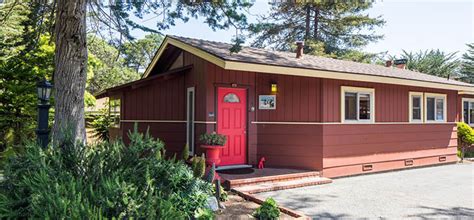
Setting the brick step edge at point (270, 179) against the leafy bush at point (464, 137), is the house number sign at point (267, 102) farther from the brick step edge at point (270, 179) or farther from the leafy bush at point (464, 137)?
the leafy bush at point (464, 137)

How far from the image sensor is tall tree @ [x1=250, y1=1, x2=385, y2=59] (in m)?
19.8

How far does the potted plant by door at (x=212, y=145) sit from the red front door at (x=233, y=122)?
2.02 ft

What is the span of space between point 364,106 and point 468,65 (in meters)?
26.9

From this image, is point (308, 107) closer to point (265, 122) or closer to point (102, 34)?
point (265, 122)

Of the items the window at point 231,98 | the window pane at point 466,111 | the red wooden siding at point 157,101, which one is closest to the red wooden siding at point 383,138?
the window at point 231,98

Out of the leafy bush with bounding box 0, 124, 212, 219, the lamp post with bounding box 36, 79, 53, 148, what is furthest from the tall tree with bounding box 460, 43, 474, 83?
the lamp post with bounding box 36, 79, 53, 148

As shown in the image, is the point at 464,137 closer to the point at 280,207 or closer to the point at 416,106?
the point at 416,106

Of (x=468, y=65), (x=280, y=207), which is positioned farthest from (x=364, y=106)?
(x=468, y=65)

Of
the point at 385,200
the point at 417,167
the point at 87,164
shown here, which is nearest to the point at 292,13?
the point at 417,167

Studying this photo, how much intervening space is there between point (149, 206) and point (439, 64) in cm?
3147

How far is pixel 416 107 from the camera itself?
9.44 m

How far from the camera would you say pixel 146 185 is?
2.96 metres

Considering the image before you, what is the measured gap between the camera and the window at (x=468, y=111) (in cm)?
1275

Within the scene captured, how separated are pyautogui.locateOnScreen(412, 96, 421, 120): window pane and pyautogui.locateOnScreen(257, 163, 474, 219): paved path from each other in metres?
2.03
